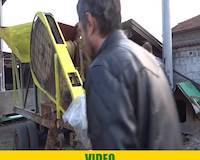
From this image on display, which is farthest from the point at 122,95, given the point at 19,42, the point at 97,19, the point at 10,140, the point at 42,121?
the point at 10,140

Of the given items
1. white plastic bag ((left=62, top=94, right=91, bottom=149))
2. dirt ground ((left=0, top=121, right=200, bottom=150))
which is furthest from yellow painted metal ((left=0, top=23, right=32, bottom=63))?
white plastic bag ((left=62, top=94, right=91, bottom=149))

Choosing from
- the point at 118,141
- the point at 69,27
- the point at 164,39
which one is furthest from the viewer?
the point at 164,39

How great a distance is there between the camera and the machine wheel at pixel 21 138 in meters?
7.30

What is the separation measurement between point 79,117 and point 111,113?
11.9 ft

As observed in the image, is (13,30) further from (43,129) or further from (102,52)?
(102,52)

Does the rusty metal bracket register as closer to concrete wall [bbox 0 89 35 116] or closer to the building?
concrete wall [bbox 0 89 35 116]

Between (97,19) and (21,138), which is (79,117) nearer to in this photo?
(21,138)

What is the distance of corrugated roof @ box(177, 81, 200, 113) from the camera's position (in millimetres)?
8883

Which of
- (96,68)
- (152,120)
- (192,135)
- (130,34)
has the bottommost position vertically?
(192,135)

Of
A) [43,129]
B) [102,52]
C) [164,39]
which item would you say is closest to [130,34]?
[164,39]
